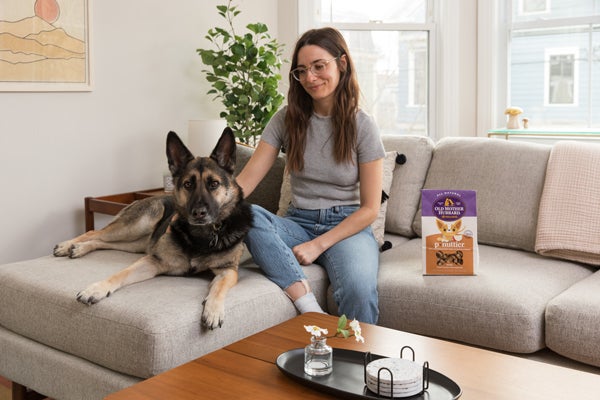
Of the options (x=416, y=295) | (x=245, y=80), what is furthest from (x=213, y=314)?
(x=245, y=80)

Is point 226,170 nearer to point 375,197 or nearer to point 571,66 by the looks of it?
point 375,197

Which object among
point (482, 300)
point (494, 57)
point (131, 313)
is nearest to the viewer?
point (131, 313)

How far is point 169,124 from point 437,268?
6.53 ft

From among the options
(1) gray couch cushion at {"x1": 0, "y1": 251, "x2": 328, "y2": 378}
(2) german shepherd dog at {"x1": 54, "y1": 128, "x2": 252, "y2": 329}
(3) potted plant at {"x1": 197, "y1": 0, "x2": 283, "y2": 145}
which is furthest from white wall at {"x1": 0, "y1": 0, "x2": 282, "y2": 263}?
(2) german shepherd dog at {"x1": 54, "y1": 128, "x2": 252, "y2": 329}

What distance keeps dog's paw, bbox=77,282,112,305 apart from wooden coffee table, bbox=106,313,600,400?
57 centimetres

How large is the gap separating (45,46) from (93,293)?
62.4 inches

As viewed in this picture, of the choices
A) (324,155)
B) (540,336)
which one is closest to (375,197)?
(324,155)

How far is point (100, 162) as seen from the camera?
3488 millimetres

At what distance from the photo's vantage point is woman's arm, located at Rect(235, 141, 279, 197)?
2633 millimetres

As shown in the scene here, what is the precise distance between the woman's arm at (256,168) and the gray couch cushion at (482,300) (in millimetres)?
595

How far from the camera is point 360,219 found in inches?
96.7

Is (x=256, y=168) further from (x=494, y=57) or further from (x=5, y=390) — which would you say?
(x=494, y=57)

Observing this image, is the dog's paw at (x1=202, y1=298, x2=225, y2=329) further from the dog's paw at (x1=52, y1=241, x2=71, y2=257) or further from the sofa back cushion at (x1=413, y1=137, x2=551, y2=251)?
the sofa back cushion at (x1=413, y1=137, x2=551, y2=251)

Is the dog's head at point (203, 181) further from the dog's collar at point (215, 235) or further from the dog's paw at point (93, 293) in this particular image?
the dog's paw at point (93, 293)
